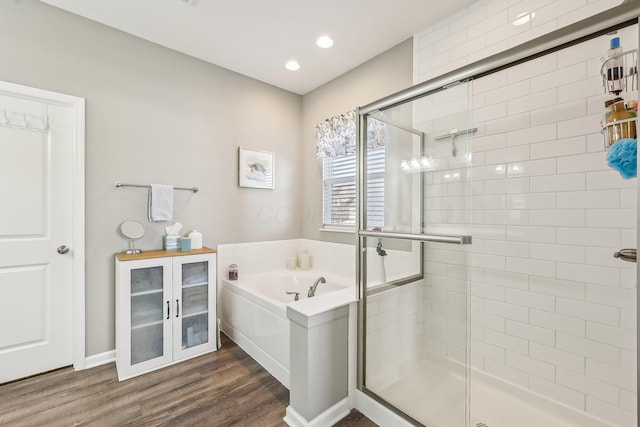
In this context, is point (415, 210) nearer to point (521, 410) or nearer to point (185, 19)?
point (521, 410)

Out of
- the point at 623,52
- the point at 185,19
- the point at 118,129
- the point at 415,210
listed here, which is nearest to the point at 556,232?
the point at 415,210

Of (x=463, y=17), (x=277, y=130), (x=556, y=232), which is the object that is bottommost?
(x=556, y=232)

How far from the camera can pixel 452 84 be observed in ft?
4.41

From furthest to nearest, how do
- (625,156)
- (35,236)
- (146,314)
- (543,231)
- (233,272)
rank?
(233,272), (146,314), (35,236), (543,231), (625,156)

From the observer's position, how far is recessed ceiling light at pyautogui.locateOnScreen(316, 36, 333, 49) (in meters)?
2.43

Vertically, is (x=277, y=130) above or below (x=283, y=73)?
below

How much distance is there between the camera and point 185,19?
220 centimetres

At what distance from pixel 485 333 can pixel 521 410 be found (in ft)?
1.48

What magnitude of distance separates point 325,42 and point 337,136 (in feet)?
2.86

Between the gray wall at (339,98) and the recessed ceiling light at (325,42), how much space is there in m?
0.48

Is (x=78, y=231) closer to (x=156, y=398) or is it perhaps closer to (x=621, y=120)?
(x=156, y=398)

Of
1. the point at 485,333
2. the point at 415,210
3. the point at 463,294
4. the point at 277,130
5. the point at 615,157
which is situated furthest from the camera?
the point at 277,130

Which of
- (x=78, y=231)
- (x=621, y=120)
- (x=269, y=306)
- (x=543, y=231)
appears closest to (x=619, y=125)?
(x=621, y=120)

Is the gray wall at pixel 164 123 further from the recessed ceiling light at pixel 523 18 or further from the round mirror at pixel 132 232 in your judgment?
the recessed ceiling light at pixel 523 18
